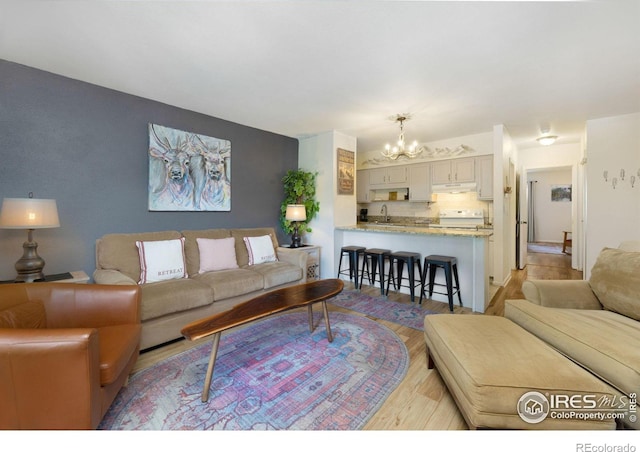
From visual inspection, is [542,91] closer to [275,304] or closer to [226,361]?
[275,304]

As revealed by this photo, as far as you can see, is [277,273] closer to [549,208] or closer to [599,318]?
[599,318]

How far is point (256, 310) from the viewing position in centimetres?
193

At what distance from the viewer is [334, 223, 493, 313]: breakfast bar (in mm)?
3092

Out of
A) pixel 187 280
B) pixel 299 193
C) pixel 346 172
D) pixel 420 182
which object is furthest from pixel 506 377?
pixel 420 182

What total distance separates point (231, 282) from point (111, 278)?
1.02 metres

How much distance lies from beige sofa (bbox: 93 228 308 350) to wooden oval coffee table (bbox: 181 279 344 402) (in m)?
0.66

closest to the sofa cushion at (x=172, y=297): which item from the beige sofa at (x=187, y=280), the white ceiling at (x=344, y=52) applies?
the beige sofa at (x=187, y=280)

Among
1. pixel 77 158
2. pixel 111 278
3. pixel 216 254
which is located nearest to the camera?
pixel 111 278

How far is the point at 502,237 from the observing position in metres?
4.13

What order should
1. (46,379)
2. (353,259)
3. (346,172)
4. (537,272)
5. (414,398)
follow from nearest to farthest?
1. (46,379)
2. (414,398)
3. (353,259)
4. (346,172)
5. (537,272)

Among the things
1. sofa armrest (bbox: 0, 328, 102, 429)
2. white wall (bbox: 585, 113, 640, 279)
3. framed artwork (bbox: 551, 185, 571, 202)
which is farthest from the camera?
framed artwork (bbox: 551, 185, 571, 202)

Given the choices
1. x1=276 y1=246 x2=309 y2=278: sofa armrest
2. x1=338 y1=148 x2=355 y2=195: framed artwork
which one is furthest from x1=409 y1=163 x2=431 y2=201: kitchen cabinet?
x1=276 y1=246 x2=309 y2=278: sofa armrest

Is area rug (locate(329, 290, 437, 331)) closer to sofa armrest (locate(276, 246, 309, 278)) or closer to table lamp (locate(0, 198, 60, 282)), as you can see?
sofa armrest (locate(276, 246, 309, 278))
